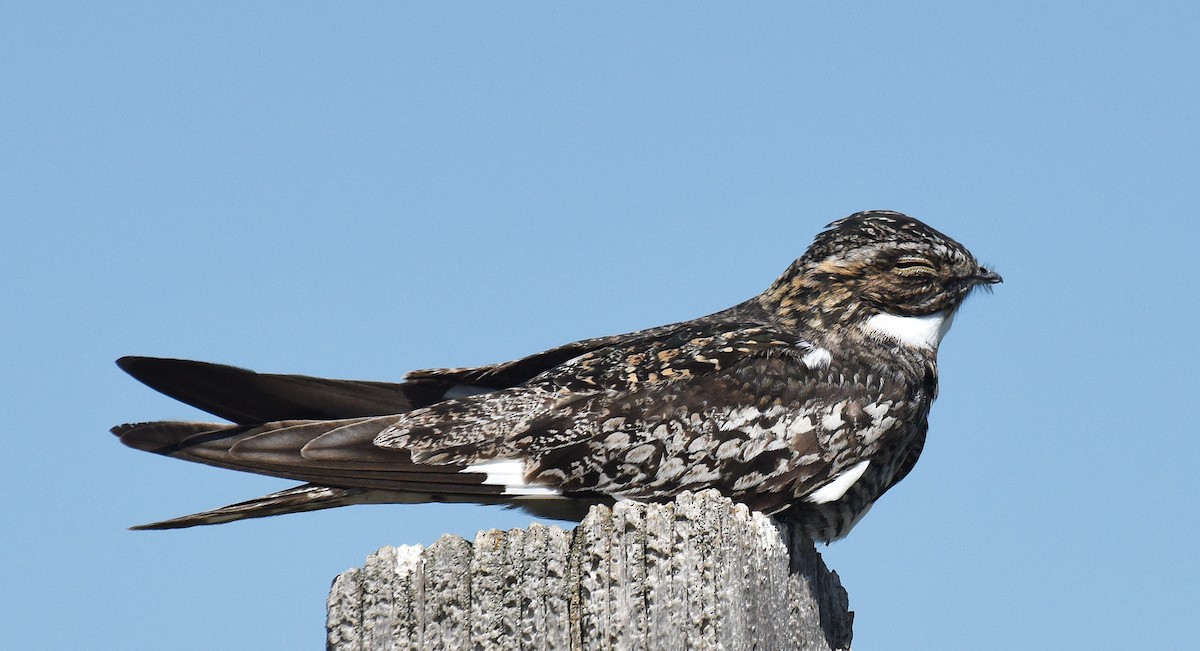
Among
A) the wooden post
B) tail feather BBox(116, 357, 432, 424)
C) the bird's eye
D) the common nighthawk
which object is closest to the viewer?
the wooden post

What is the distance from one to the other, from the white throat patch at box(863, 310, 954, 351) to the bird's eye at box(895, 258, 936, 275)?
0.73 ft

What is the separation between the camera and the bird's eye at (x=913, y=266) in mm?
6488

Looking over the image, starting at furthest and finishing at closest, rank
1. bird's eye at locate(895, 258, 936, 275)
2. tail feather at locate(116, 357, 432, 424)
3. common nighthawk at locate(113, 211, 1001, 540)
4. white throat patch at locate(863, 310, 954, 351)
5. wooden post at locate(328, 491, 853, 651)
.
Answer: bird's eye at locate(895, 258, 936, 275) → white throat patch at locate(863, 310, 954, 351) → tail feather at locate(116, 357, 432, 424) → common nighthawk at locate(113, 211, 1001, 540) → wooden post at locate(328, 491, 853, 651)

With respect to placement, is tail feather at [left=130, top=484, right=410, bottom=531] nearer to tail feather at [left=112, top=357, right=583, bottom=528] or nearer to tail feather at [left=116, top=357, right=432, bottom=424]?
tail feather at [left=112, top=357, right=583, bottom=528]

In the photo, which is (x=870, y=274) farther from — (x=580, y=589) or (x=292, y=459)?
(x=580, y=589)

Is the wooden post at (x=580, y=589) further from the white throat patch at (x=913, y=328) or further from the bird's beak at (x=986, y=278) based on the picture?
the bird's beak at (x=986, y=278)

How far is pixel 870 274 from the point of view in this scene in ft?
21.1

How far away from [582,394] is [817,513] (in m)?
1.11

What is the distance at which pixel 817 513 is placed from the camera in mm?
5398

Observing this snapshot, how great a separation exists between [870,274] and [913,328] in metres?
0.34

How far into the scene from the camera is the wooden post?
3.36 meters

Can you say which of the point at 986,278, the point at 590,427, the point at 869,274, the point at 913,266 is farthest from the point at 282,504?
the point at 986,278

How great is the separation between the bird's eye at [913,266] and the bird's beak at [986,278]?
356mm

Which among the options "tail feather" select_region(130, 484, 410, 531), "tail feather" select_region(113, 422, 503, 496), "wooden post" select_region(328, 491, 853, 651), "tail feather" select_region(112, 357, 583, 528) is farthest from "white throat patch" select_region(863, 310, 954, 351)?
"wooden post" select_region(328, 491, 853, 651)
